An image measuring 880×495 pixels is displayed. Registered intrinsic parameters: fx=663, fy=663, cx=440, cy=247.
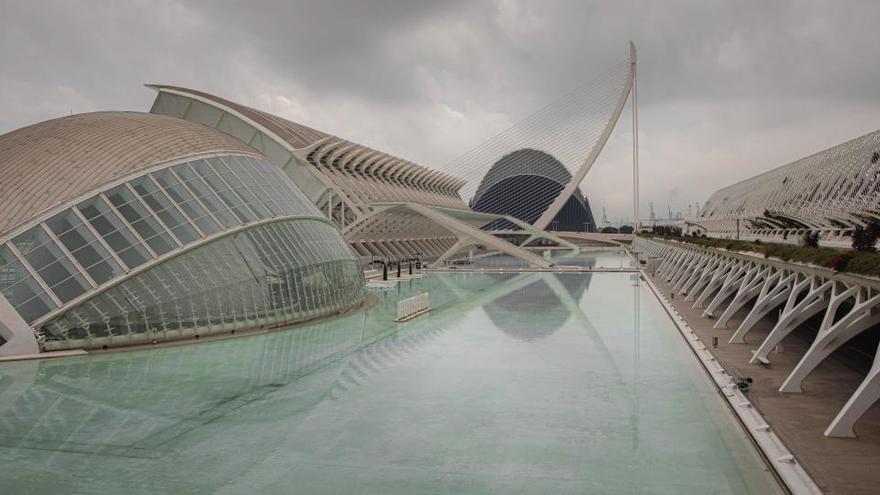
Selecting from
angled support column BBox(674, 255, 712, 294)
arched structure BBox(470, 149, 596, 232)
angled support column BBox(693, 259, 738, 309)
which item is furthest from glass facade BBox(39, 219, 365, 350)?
arched structure BBox(470, 149, 596, 232)

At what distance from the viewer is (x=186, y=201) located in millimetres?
20938

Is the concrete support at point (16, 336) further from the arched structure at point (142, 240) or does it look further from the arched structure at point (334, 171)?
the arched structure at point (334, 171)

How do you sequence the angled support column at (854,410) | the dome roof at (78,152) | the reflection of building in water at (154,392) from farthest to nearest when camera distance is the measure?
1. the dome roof at (78,152)
2. the reflection of building in water at (154,392)
3. the angled support column at (854,410)

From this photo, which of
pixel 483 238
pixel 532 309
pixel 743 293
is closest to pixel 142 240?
pixel 532 309

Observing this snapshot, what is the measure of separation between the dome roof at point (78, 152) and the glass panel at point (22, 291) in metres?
1.31

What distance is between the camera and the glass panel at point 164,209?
19906 millimetres

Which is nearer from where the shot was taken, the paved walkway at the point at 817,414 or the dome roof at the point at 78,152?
the paved walkway at the point at 817,414

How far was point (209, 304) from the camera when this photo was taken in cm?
1953

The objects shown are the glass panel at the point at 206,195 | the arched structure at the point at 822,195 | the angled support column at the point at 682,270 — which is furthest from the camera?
the arched structure at the point at 822,195

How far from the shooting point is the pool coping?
25.5ft

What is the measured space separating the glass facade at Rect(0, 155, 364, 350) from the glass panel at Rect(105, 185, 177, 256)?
0.03 m

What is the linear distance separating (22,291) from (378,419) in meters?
11.9

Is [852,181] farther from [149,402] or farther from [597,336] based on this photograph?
[149,402]

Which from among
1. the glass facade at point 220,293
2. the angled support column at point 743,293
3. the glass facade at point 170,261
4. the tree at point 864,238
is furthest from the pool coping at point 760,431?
the glass facade at point 170,261
